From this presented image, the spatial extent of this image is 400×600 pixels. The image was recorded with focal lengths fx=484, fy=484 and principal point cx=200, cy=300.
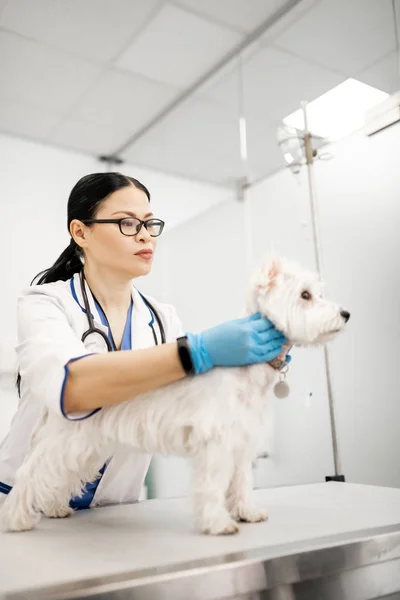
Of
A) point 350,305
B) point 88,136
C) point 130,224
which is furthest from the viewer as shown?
point 88,136

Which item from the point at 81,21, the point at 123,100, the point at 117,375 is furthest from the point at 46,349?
the point at 123,100

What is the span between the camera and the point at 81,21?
2.44 m

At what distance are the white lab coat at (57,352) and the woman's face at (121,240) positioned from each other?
0.37 ft

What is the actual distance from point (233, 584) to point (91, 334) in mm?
653

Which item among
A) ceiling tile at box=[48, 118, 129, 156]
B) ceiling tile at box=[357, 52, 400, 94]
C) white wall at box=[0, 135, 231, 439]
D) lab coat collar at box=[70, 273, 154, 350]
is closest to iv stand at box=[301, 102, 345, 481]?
ceiling tile at box=[357, 52, 400, 94]

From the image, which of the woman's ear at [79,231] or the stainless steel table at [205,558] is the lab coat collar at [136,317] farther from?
the stainless steel table at [205,558]

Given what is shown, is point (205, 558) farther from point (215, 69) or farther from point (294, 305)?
point (215, 69)

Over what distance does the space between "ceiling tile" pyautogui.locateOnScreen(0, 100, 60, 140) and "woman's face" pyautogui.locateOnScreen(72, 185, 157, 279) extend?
2.30 metres

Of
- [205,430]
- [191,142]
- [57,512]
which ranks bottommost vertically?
[57,512]

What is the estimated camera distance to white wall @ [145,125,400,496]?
6.01 feet

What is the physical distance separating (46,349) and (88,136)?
283cm

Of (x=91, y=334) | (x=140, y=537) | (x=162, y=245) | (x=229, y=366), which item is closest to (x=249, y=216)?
(x=162, y=245)

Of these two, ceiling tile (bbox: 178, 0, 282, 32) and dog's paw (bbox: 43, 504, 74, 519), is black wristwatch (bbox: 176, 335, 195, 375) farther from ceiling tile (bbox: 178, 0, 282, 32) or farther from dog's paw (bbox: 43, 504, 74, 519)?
ceiling tile (bbox: 178, 0, 282, 32)

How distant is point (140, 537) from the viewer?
0.86m
